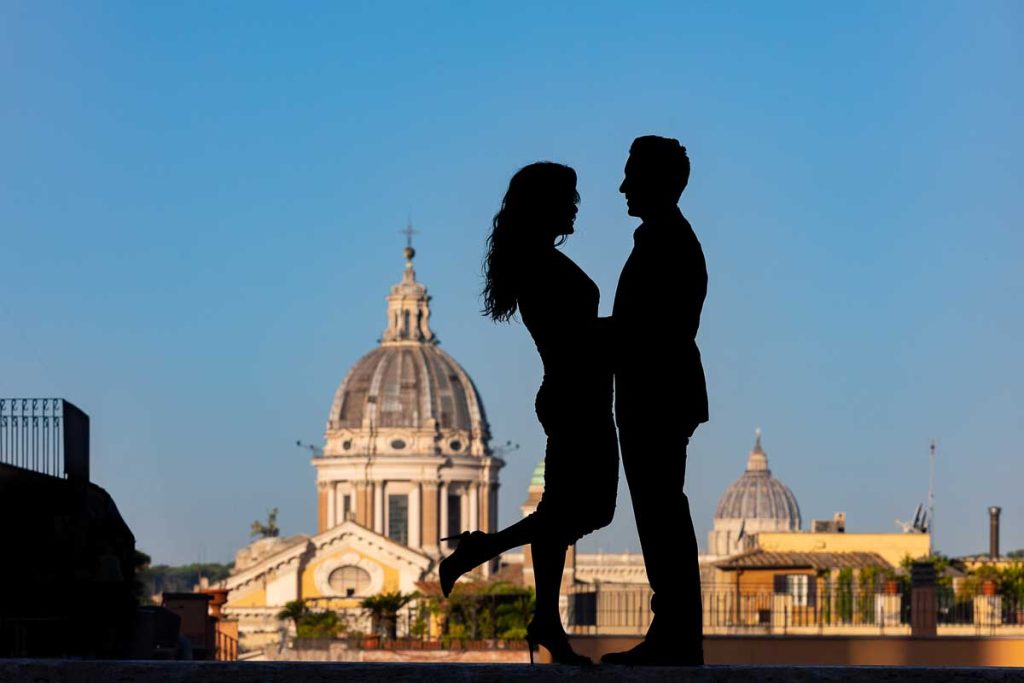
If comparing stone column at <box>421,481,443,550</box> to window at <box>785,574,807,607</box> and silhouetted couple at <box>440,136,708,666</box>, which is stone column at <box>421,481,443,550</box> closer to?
window at <box>785,574,807,607</box>

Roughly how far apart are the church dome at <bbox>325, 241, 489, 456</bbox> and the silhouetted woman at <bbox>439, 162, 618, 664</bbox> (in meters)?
143

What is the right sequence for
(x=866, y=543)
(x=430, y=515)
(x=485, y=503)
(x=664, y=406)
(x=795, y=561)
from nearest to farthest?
(x=664, y=406) → (x=795, y=561) → (x=866, y=543) → (x=430, y=515) → (x=485, y=503)

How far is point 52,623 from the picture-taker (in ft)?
68.4

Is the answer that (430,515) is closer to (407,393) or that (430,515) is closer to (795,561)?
(407,393)

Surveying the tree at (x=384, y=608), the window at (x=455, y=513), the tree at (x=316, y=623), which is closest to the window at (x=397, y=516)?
the window at (x=455, y=513)

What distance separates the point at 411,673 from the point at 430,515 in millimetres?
140652

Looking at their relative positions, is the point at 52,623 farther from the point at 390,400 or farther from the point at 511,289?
the point at 390,400

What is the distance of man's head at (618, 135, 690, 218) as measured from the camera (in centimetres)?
810

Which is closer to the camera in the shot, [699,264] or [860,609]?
[699,264]

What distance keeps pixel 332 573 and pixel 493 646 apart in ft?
214

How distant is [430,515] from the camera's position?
147625mm

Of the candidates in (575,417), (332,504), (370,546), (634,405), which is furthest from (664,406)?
Result: (332,504)

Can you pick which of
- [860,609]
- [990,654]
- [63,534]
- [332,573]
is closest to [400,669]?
[63,534]

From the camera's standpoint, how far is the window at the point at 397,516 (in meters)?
148
